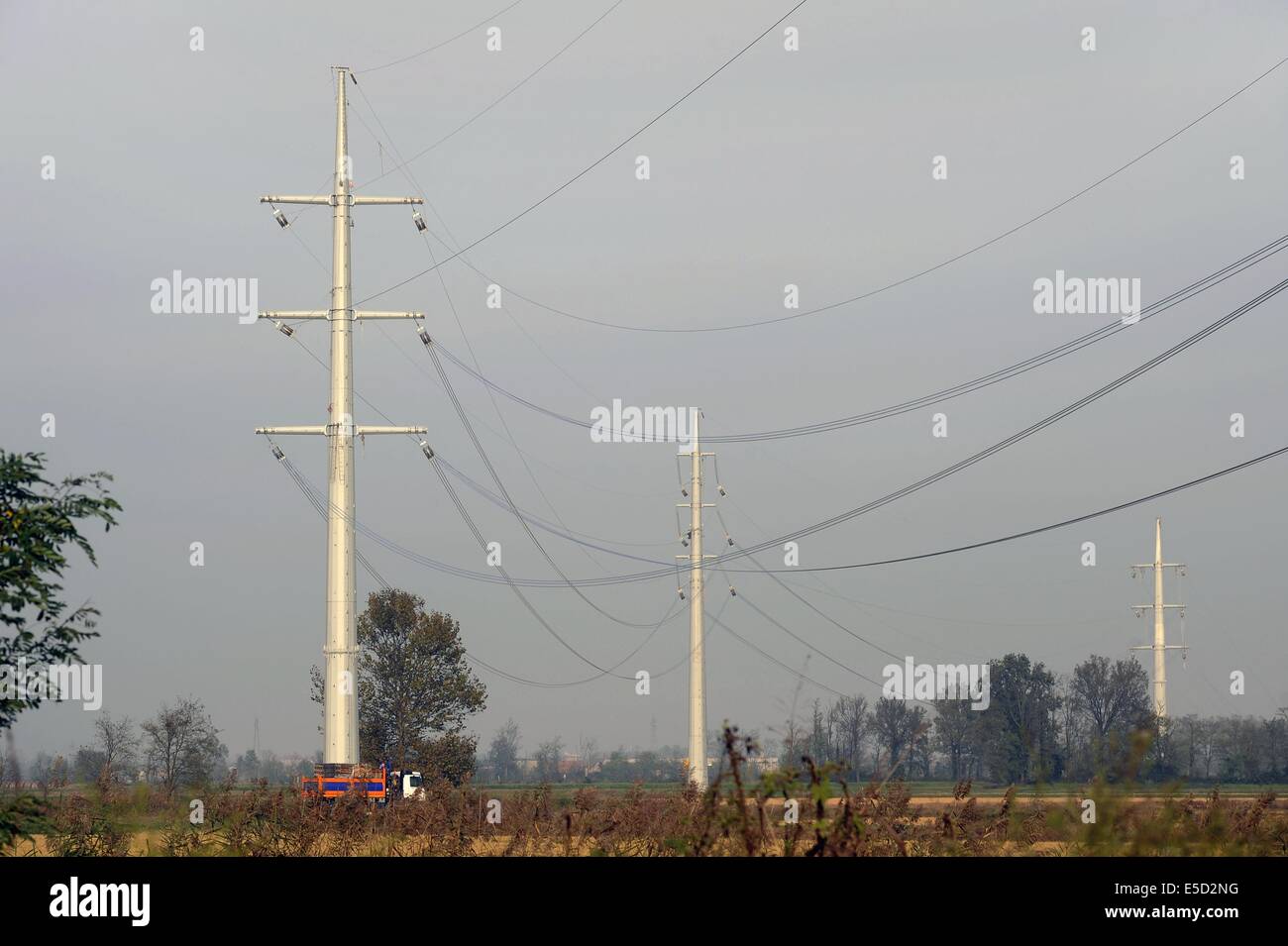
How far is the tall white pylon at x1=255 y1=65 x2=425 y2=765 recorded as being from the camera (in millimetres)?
39562

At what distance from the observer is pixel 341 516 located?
39.9 m

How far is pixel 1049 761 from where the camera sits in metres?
9.30

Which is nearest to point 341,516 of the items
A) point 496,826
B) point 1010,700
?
point 496,826

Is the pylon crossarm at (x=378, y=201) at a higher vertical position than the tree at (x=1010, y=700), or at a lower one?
higher

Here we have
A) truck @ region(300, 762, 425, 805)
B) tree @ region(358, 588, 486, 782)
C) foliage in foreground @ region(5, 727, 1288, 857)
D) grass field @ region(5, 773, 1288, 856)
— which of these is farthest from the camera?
tree @ region(358, 588, 486, 782)

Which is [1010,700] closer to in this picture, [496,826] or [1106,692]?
[1106,692]

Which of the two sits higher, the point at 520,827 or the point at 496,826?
the point at 520,827

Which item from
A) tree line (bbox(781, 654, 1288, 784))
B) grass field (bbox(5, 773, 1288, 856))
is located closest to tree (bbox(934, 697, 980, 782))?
tree line (bbox(781, 654, 1288, 784))

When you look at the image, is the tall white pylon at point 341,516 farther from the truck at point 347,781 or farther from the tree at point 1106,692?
the tree at point 1106,692

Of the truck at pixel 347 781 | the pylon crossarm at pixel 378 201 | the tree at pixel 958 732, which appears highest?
the pylon crossarm at pixel 378 201

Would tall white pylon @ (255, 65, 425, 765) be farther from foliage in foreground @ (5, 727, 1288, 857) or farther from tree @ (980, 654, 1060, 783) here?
tree @ (980, 654, 1060, 783)

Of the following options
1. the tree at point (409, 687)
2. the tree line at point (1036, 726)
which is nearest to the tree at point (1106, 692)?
the tree line at point (1036, 726)

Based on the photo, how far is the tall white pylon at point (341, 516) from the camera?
130 feet
